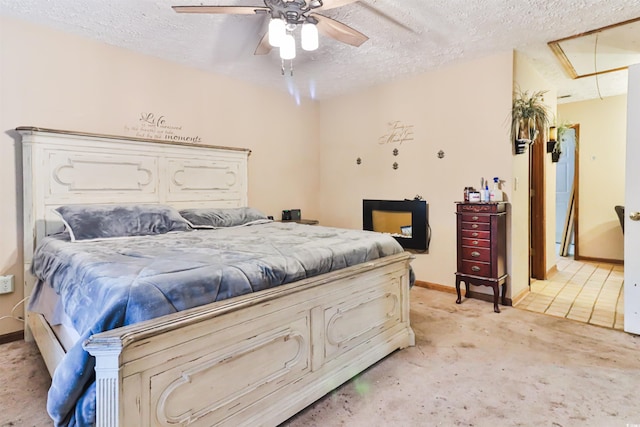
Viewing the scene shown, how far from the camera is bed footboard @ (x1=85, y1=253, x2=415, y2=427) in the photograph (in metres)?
1.13

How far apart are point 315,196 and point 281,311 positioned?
3.57 metres

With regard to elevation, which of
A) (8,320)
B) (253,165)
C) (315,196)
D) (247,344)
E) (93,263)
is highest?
(253,165)

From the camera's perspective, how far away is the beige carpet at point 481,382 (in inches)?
66.5

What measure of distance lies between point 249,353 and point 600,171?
5.98 meters

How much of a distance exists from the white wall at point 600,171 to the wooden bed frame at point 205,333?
15.0ft

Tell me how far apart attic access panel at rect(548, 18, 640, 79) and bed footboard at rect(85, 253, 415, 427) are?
2.73 m

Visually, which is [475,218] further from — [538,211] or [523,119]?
[538,211]

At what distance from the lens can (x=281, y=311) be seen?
161 centimetres

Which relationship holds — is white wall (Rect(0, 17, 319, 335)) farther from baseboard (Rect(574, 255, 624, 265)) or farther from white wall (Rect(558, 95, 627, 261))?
baseboard (Rect(574, 255, 624, 265))

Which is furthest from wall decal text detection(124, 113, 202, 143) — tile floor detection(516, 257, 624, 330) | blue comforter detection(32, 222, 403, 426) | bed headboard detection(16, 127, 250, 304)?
tile floor detection(516, 257, 624, 330)

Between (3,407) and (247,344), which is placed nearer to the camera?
(247,344)

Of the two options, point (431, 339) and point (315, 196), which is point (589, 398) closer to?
point (431, 339)

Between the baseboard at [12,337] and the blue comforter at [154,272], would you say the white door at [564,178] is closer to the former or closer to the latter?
the blue comforter at [154,272]

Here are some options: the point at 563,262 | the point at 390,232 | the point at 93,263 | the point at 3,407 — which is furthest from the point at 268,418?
the point at 563,262
